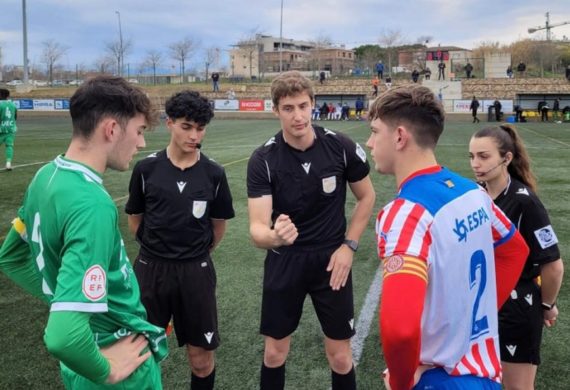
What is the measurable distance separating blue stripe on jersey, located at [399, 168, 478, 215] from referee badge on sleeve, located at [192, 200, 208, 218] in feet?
6.82

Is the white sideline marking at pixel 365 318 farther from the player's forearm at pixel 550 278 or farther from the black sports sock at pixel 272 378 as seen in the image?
the player's forearm at pixel 550 278

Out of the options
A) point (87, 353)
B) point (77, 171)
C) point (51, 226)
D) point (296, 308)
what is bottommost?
point (296, 308)

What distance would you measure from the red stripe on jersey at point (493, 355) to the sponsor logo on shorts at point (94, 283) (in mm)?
1455

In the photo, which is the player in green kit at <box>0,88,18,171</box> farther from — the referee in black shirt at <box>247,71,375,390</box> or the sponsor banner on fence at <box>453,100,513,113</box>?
the sponsor banner on fence at <box>453,100,513,113</box>

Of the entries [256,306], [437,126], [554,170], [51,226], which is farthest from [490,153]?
[554,170]

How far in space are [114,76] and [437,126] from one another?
1343mm

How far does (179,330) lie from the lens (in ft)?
12.3

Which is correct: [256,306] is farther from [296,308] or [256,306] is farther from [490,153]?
[490,153]

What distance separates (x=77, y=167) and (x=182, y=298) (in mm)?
1898

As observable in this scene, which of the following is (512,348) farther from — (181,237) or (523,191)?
(181,237)

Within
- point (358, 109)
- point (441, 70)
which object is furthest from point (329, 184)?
point (441, 70)

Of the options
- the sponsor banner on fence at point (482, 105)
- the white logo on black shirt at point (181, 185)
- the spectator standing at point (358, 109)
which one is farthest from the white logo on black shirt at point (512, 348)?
the sponsor banner on fence at point (482, 105)

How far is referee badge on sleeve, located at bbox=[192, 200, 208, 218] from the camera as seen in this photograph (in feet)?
12.3

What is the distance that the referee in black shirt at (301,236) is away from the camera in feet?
11.7
